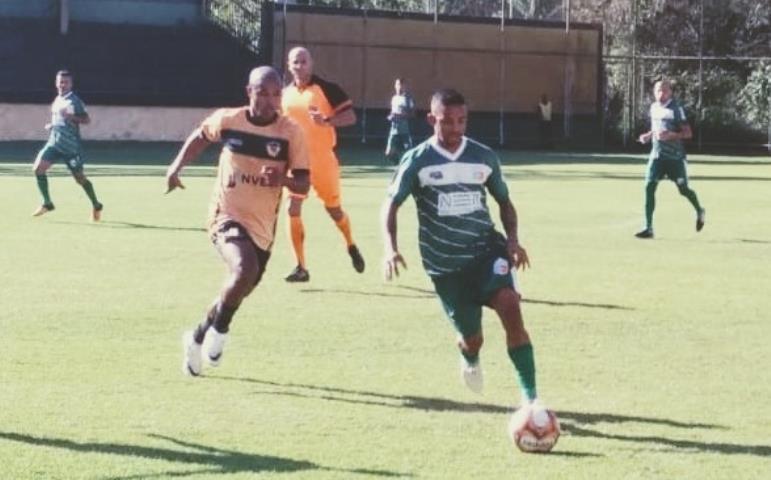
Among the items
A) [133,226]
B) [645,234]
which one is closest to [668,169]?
[645,234]

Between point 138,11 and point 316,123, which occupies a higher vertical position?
point 138,11

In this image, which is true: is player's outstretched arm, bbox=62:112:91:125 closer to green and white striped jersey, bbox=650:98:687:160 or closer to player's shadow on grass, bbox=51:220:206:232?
player's shadow on grass, bbox=51:220:206:232

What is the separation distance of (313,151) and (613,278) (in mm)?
3319

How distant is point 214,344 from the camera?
32.1 feet

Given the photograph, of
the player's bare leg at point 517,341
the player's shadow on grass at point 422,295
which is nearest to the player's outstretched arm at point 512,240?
the player's bare leg at point 517,341

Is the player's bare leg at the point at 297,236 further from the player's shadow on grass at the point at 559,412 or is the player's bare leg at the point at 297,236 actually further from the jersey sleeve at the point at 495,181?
the jersey sleeve at the point at 495,181

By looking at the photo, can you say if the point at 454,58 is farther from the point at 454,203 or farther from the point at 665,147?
the point at 454,203

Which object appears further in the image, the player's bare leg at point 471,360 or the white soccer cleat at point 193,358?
the white soccer cleat at point 193,358

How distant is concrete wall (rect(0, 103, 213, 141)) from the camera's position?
4531 centimetres

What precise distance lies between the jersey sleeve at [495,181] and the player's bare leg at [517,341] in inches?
25.1

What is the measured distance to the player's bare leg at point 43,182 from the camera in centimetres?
2161

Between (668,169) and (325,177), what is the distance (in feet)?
22.6

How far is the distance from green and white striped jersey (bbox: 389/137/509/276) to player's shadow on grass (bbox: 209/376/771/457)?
90 centimetres

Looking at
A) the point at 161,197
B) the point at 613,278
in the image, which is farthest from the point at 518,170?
the point at 613,278
